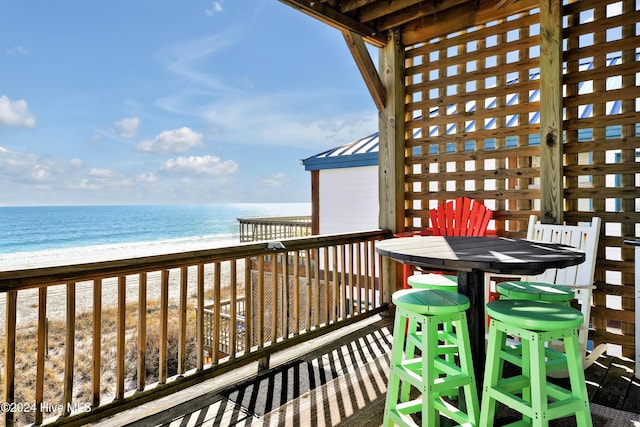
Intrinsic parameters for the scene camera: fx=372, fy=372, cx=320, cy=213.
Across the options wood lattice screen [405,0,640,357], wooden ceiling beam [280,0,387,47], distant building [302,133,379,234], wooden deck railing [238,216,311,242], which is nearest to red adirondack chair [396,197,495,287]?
wood lattice screen [405,0,640,357]

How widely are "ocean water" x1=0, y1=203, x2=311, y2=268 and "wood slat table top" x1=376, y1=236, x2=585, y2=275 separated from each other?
52.7ft

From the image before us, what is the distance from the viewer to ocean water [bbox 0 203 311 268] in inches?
827

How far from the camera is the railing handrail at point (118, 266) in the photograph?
150 centimetres

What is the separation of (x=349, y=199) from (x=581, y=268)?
5.00 meters

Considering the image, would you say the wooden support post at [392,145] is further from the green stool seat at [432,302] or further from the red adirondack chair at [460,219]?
the green stool seat at [432,302]

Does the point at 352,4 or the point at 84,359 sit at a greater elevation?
the point at 352,4

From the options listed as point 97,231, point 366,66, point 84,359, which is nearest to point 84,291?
point 84,359

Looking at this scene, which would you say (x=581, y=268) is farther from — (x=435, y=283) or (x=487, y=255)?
(x=487, y=255)

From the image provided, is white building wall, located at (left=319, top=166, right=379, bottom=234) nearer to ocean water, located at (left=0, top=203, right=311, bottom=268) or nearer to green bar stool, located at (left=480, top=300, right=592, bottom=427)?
green bar stool, located at (left=480, top=300, right=592, bottom=427)

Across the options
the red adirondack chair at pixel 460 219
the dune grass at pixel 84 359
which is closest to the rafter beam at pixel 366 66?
the red adirondack chair at pixel 460 219

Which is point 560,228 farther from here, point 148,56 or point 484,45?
point 148,56

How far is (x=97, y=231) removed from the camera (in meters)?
27.3

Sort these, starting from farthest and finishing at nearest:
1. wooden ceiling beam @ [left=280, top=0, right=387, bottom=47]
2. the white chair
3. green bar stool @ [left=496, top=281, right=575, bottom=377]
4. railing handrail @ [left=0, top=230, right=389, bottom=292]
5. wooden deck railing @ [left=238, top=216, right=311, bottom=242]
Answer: wooden deck railing @ [left=238, top=216, right=311, bottom=242] → wooden ceiling beam @ [left=280, top=0, right=387, bottom=47] → the white chair → green bar stool @ [left=496, top=281, right=575, bottom=377] → railing handrail @ [left=0, top=230, right=389, bottom=292]

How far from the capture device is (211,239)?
2438 centimetres
